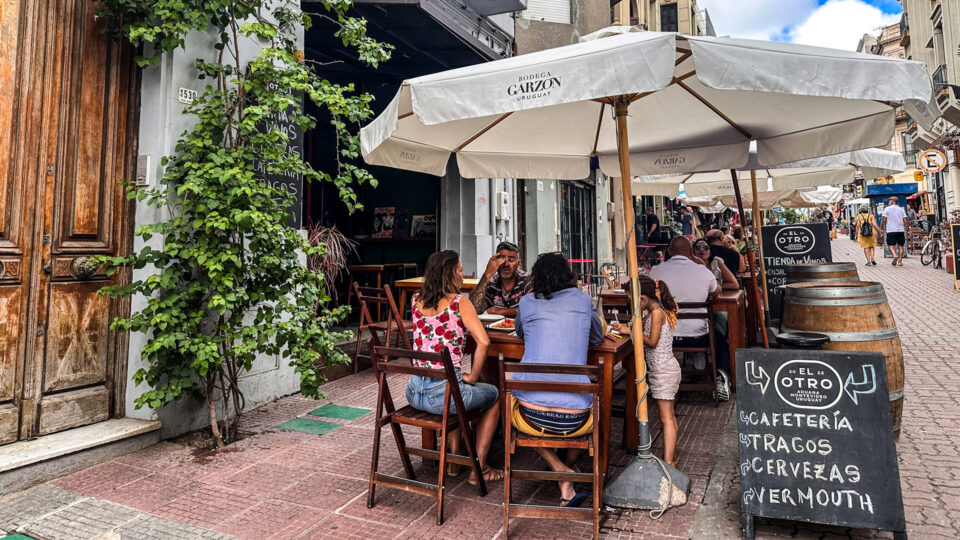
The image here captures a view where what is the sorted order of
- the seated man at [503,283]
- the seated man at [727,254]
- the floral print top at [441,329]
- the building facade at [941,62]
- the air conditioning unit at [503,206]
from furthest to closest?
the building facade at [941,62] < the air conditioning unit at [503,206] < the seated man at [727,254] < the seated man at [503,283] < the floral print top at [441,329]

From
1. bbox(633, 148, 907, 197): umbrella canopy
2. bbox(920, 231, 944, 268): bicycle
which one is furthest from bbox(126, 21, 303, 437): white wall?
bbox(920, 231, 944, 268): bicycle

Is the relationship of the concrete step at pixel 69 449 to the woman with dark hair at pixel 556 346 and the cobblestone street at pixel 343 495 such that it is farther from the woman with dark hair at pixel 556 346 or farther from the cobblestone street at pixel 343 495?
the woman with dark hair at pixel 556 346

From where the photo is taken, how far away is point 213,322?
14.6 feet

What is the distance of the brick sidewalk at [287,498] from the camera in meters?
2.84

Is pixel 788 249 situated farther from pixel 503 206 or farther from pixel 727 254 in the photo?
pixel 503 206

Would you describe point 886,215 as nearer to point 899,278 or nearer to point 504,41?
point 899,278

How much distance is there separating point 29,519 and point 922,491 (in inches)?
199

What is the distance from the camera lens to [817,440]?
259cm

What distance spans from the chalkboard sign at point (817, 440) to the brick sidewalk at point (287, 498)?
51cm

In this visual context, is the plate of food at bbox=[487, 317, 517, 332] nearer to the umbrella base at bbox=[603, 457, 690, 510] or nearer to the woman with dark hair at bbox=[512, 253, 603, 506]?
the woman with dark hair at bbox=[512, 253, 603, 506]

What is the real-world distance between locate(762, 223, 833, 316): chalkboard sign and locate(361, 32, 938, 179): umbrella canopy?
3913 mm

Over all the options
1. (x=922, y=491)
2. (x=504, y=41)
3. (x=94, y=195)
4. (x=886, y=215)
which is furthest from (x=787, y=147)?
(x=886, y=215)

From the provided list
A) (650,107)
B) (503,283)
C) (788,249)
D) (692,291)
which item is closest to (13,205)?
(503,283)

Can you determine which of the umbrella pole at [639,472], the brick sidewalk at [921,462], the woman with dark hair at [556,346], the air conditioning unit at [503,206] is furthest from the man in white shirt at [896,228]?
the woman with dark hair at [556,346]
